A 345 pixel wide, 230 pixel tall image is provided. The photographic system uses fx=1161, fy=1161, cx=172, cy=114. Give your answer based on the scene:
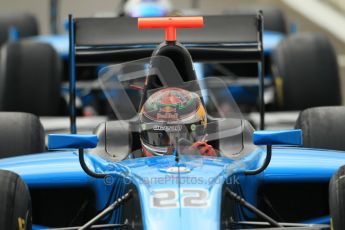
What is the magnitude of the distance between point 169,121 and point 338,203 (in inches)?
32.7

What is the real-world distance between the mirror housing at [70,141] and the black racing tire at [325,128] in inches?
69.1

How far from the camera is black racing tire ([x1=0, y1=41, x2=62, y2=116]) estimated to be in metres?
8.58

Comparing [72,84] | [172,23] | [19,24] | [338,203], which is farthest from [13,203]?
[19,24]

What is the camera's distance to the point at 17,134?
20.0 feet

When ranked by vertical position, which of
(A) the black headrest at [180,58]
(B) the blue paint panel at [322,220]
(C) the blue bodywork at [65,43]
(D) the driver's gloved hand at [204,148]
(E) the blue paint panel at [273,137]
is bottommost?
(B) the blue paint panel at [322,220]

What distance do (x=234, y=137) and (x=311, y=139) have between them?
987 mm

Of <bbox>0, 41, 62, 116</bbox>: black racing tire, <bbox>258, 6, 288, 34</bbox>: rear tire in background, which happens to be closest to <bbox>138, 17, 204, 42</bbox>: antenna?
<bbox>0, 41, 62, 116</bbox>: black racing tire

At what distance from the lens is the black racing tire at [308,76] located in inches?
351

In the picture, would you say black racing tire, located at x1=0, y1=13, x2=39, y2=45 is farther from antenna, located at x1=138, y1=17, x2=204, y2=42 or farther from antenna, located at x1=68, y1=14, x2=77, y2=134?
antenna, located at x1=138, y1=17, x2=204, y2=42

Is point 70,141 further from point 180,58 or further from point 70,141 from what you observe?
point 180,58

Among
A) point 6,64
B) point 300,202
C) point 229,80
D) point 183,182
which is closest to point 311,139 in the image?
point 300,202

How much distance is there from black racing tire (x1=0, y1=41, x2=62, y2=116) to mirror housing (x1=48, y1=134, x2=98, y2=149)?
3.99m

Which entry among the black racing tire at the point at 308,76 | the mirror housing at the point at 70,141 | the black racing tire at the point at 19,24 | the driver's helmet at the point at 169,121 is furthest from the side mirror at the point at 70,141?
the black racing tire at the point at 19,24

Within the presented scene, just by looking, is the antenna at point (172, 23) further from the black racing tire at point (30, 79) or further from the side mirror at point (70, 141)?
the black racing tire at point (30, 79)
